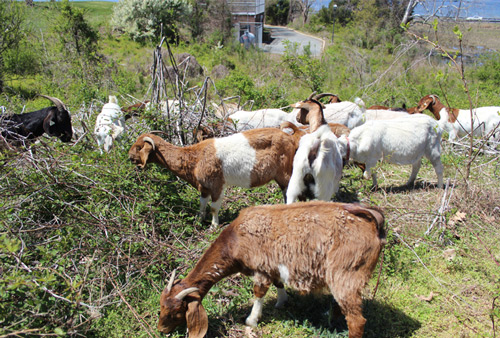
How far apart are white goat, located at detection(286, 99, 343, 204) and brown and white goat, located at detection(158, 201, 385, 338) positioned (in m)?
1.37

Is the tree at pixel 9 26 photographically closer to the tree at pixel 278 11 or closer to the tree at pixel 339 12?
the tree at pixel 339 12

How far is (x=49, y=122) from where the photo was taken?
7.71 meters

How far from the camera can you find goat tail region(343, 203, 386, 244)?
140 inches

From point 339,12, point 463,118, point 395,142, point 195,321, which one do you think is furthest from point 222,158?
point 339,12

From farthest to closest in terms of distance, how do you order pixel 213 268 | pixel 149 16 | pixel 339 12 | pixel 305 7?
pixel 305 7 → pixel 339 12 → pixel 149 16 → pixel 213 268

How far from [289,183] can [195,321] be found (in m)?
2.51

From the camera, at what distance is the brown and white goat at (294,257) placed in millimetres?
3465

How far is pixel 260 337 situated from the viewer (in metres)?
3.99

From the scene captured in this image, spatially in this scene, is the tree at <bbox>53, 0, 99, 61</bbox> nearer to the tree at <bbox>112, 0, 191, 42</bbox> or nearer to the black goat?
the tree at <bbox>112, 0, 191, 42</bbox>

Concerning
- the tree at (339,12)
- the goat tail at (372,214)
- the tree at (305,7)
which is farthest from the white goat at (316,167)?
the tree at (305,7)

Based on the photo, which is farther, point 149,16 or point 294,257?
point 149,16

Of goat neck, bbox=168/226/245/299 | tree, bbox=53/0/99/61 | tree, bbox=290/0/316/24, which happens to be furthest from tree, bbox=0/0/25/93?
tree, bbox=290/0/316/24

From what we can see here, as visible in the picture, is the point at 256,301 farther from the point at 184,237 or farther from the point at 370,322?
the point at 184,237

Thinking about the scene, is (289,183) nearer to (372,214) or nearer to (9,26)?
(372,214)
